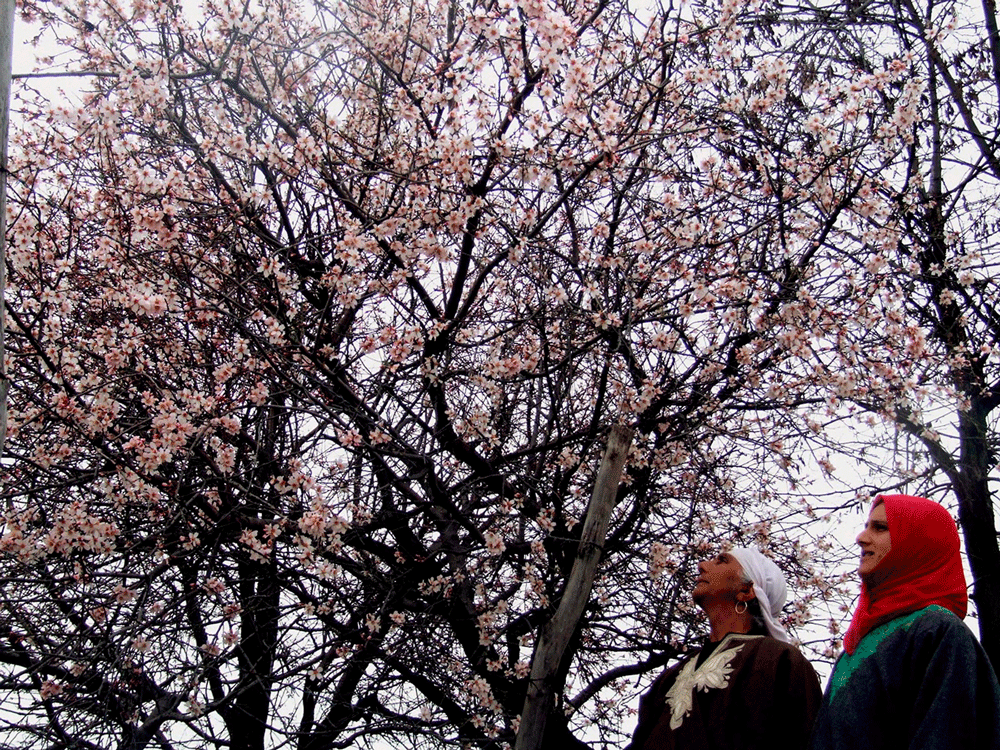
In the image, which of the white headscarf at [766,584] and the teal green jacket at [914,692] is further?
the white headscarf at [766,584]

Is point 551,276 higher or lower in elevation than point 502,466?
higher

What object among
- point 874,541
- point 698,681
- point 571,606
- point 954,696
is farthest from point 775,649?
point 571,606

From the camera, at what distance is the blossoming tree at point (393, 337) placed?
4574mm

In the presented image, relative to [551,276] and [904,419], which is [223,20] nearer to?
Answer: [551,276]

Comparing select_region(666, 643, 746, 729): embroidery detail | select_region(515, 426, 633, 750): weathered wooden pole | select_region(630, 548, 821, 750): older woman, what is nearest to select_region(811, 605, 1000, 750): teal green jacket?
select_region(630, 548, 821, 750): older woman

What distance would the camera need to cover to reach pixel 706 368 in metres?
4.98

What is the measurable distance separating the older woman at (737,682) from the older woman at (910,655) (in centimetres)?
12

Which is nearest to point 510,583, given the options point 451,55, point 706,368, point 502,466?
point 502,466

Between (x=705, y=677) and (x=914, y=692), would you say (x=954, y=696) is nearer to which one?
(x=914, y=692)

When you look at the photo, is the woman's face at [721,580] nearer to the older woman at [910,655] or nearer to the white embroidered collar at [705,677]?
the white embroidered collar at [705,677]

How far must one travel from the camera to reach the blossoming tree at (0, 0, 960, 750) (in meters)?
4.57

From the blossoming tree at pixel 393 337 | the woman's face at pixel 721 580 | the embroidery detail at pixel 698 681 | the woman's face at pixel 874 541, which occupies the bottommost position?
the embroidery detail at pixel 698 681

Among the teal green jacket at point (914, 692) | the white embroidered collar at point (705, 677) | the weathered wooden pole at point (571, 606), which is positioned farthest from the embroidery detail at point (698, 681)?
the weathered wooden pole at point (571, 606)

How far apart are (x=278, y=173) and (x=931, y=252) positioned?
5062 mm
